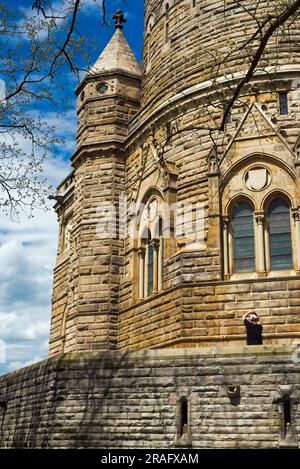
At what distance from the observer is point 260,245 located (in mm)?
14875

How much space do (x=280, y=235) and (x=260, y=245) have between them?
0.55 meters

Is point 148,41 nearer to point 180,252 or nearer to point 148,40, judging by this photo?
point 148,40

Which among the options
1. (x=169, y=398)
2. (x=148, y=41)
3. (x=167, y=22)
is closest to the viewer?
(x=169, y=398)

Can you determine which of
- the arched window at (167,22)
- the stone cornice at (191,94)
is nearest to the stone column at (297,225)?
the stone cornice at (191,94)

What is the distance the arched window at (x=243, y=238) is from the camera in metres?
14.9

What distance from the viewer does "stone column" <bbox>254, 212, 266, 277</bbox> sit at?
14.6m

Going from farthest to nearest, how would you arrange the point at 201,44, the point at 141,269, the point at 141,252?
the point at 141,252 → the point at 141,269 → the point at 201,44

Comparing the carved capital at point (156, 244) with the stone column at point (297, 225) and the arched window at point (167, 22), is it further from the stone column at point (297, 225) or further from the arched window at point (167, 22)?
the arched window at point (167, 22)

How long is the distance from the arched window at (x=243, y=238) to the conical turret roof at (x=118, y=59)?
26.4 feet

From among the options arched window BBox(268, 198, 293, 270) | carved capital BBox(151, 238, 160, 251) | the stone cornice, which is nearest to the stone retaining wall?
arched window BBox(268, 198, 293, 270)

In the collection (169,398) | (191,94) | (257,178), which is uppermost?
(191,94)

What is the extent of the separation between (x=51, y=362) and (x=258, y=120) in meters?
7.77

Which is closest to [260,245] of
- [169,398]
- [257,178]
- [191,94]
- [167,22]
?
[257,178]

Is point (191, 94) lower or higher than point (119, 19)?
lower
